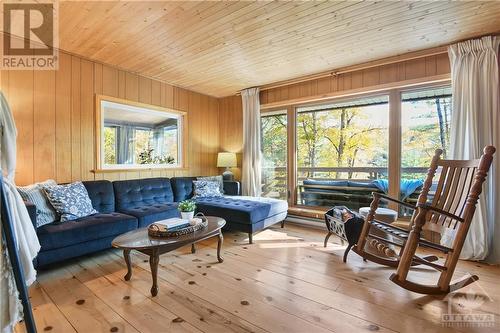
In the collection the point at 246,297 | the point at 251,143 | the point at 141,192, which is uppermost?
the point at 251,143

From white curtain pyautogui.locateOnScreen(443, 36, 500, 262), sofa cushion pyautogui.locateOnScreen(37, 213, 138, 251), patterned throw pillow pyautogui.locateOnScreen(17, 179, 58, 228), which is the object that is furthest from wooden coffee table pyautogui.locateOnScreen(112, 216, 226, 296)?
white curtain pyautogui.locateOnScreen(443, 36, 500, 262)

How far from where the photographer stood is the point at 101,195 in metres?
3.12

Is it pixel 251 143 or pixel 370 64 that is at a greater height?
pixel 370 64

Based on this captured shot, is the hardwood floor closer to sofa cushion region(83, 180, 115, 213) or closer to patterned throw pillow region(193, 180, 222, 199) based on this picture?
sofa cushion region(83, 180, 115, 213)

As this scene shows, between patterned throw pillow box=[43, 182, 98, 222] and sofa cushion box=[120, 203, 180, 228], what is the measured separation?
1.49ft

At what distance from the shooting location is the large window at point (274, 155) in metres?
4.52

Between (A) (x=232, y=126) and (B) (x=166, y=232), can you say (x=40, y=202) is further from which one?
(A) (x=232, y=126)

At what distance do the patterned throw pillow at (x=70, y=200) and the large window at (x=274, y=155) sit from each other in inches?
113

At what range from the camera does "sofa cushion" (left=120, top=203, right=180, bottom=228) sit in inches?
116

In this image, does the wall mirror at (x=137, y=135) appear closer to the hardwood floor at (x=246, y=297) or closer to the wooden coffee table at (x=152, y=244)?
the hardwood floor at (x=246, y=297)

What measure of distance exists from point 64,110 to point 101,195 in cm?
116

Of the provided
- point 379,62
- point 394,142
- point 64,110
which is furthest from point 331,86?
point 64,110

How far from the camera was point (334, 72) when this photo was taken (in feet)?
12.0

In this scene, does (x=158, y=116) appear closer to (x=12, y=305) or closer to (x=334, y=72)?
(x=334, y=72)
